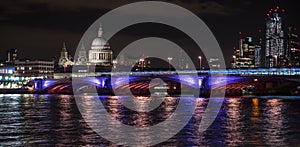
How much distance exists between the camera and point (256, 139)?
91.7 feet

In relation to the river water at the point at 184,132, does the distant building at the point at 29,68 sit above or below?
above

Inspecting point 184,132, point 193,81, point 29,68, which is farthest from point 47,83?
point 184,132

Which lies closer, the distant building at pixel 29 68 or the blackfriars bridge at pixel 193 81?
the blackfriars bridge at pixel 193 81

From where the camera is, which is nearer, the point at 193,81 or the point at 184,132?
the point at 184,132

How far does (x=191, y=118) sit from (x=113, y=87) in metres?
65.9

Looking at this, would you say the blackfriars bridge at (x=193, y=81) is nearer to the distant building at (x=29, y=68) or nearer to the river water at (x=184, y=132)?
the distant building at (x=29, y=68)

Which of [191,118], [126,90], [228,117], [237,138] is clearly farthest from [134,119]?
[126,90]

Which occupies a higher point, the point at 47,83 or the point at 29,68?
the point at 29,68

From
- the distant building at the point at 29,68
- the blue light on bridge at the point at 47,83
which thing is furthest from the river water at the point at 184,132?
the distant building at the point at 29,68

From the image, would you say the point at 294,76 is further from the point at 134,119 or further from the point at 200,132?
the point at 200,132

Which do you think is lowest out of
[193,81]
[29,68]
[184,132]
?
[184,132]

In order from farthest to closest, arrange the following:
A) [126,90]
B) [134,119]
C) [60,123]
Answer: [126,90]
[134,119]
[60,123]

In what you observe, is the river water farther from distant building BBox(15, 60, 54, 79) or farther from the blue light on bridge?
distant building BBox(15, 60, 54, 79)

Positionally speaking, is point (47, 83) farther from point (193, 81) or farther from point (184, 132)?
point (184, 132)
